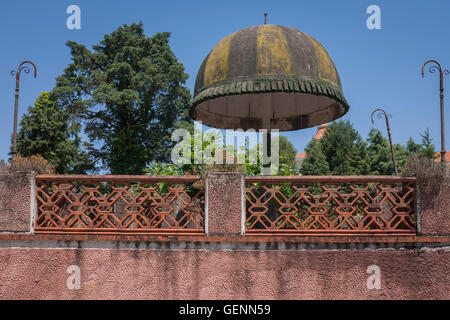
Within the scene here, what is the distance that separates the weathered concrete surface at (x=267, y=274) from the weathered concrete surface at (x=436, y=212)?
0.30 metres

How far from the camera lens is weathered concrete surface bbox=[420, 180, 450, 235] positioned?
577 centimetres

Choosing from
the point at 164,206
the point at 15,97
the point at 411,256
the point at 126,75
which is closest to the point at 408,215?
the point at 411,256

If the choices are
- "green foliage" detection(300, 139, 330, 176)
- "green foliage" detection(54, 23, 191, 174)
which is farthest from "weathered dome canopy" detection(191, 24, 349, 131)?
"green foliage" detection(300, 139, 330, 176)

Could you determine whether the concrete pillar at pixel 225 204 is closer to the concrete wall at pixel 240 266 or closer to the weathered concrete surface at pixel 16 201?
the concrete wall at pixel 240 266

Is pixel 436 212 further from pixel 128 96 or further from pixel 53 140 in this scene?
pixel 53 140

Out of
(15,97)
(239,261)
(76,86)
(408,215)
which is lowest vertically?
(239,261)

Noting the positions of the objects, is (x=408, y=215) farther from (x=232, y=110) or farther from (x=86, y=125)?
(x=86, y=125)

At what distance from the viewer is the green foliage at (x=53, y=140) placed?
29.2m

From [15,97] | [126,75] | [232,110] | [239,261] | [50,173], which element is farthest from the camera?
[126,75]

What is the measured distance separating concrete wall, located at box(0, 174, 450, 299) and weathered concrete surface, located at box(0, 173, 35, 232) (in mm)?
415

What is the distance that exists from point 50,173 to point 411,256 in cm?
563

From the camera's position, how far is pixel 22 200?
5984mm

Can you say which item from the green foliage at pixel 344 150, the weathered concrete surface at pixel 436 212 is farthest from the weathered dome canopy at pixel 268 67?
the green foliage at pixel 344 150

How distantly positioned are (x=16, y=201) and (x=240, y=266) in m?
3.44
